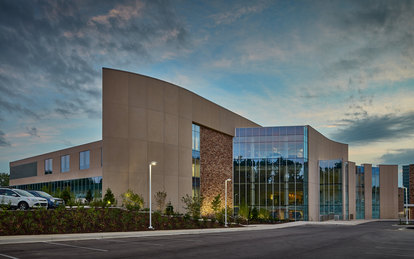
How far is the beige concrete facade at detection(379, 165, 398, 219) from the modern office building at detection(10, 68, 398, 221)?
179 mm

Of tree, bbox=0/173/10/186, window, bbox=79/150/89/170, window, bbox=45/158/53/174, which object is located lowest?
tree, bbox=0/173/10/186

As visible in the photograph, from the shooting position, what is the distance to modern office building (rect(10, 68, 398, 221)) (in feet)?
117

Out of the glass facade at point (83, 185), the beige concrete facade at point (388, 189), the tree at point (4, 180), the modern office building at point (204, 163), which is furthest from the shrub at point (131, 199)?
the tree at point (4, 180)

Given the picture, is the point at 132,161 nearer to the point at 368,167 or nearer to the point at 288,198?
the point at 288,198

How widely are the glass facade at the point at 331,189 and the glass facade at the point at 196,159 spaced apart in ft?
69.8

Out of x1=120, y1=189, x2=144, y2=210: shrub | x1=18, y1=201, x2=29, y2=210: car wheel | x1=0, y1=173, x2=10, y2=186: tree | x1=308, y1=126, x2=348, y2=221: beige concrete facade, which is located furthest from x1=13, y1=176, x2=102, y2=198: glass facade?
x1=0, y1=173, x2=10, y2=186: tree

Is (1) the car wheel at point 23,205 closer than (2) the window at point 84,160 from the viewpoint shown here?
Yes

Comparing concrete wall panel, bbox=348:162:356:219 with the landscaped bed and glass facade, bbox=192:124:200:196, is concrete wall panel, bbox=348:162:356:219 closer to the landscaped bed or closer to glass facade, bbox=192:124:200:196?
glass facade, bbox=192:124:200:196

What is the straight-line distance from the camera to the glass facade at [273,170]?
164 feet

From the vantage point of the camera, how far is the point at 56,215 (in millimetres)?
22250

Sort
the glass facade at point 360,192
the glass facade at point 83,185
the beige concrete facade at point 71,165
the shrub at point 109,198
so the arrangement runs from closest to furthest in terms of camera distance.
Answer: the shrub at point 109,198 < the glass facade at point 83,185 < the beige concrete facade at point 71,165 < the glass facade at point 360,192

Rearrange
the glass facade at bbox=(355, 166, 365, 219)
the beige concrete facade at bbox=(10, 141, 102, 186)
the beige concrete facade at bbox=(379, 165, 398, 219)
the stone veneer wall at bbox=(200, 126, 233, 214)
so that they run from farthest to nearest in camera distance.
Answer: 1. the beige concrete facade at bbox=(379, 165, 398, 219)
2. the glass facade at bbox=(355, 166, 365, 219)
3. the stone veneer wall at bbox=(200, 126, 233, 214)
4. the beige concrete facade at bbox=(10, 141, 102, 186)

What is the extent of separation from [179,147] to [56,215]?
19.8 meters

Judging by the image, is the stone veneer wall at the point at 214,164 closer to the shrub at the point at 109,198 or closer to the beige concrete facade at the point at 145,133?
the beige concrete facade at the point at 145,133
